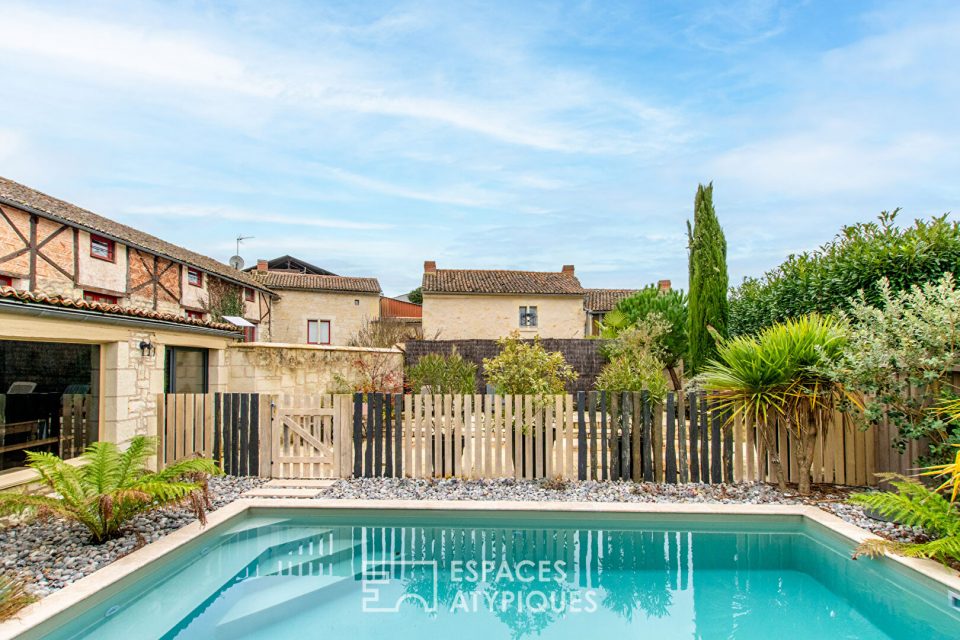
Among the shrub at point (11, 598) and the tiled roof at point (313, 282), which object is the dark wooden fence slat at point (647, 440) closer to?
the shrub at point (11, 598)

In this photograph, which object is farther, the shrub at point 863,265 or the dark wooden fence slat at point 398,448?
the dark wooden fence slat at point 398,448

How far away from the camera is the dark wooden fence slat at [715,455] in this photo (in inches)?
276

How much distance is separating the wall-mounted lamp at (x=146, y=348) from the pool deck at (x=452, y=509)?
8.76 ft

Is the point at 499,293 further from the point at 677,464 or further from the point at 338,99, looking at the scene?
the point at 677,464

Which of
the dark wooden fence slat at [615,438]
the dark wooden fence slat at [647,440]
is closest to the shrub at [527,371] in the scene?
the dark wooden fence slat at [615,438]

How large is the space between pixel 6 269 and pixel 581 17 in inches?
549

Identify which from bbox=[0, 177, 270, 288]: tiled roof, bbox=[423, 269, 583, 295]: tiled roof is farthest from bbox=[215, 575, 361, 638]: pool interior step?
bbox=[423, 269, 583, 295]: tiled roof

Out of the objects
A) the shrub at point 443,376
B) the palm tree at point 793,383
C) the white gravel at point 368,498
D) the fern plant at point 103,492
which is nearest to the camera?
the white gravel at point 368,498

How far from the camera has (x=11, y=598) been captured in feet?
11.6

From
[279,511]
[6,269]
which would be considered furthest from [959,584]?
[6,269]

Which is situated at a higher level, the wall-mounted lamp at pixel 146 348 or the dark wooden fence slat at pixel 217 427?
the wall-mounted lamp at pixel 146 348

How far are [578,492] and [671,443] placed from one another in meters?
1.43
